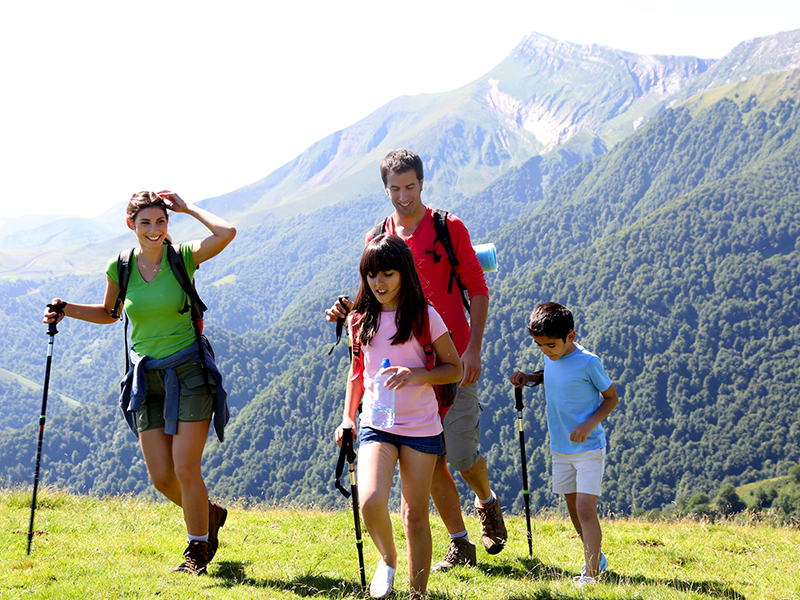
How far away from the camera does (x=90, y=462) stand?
16575cm

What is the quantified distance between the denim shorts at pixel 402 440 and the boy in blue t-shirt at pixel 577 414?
1213mm

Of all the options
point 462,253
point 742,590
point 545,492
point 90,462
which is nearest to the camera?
point 742,590

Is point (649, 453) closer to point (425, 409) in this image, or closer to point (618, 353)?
point (618, 353)

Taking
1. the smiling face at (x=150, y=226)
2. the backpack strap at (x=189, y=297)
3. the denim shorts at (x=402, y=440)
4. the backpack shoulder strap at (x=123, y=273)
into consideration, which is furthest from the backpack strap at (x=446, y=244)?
the backpack shoulder strap at (x=123, y=273)

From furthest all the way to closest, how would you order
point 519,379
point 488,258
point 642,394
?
point 642,394 < point 488,258 < point 519,379

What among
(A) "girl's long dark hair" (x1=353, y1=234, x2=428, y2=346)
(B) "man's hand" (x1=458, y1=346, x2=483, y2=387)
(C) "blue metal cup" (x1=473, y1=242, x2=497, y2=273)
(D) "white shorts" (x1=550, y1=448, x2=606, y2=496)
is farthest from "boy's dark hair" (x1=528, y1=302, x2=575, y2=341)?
(A) "girl's long dark hair" (x1=353, y1=234, x2=428, y2=346)

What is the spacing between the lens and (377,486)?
351 cm

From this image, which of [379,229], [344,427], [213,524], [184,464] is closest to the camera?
[344,427]

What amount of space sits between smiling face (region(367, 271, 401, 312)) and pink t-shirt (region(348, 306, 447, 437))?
113 mm

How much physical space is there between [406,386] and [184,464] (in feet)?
6.41

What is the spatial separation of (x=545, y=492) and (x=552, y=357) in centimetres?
13354

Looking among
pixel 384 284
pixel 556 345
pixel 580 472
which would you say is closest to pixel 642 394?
pixel 580 472

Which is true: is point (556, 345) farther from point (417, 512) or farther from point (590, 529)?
point (417, 512)

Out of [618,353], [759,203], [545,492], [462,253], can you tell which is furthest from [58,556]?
[759,203]
